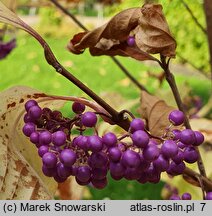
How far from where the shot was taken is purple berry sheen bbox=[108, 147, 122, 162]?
58cm

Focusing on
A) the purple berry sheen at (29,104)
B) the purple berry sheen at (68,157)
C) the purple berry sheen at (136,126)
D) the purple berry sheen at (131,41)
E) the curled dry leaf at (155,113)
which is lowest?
the curled dry leaf at (155,113)

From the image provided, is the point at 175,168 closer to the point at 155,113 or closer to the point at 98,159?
the point at 98,159

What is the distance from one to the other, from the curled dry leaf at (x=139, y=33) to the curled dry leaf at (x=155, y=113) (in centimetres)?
Answer: 8

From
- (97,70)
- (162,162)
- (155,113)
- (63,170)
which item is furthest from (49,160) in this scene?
(97,70)

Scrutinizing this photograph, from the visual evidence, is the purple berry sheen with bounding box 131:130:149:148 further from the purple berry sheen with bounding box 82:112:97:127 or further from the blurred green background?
the blurred green background

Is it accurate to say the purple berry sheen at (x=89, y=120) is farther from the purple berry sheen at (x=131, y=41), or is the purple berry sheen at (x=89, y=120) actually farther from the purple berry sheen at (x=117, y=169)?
the purple berry sheen at (x=131, y=41)

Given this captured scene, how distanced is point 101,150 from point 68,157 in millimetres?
36

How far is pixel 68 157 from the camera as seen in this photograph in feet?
1.92

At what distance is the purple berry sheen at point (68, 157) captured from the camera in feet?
1.91

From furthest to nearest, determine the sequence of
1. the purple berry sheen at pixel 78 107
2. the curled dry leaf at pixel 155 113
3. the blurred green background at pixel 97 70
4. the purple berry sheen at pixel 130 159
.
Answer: the blurred green background at pixel 97 70 < the curled dry leaf at pixel 155 113 < the purple berry sheen at pixel 78 107 < the purple berry sheen at pixel 130 159

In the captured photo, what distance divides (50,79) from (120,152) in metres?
4.97

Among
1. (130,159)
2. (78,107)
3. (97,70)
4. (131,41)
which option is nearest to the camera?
(130,159)

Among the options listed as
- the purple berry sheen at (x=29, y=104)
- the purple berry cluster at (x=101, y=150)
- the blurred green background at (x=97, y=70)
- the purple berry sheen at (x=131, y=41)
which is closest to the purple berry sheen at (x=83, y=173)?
the purple berry cluster at (x=101, y=150)

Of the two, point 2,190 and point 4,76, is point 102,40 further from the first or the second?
point 4,76
